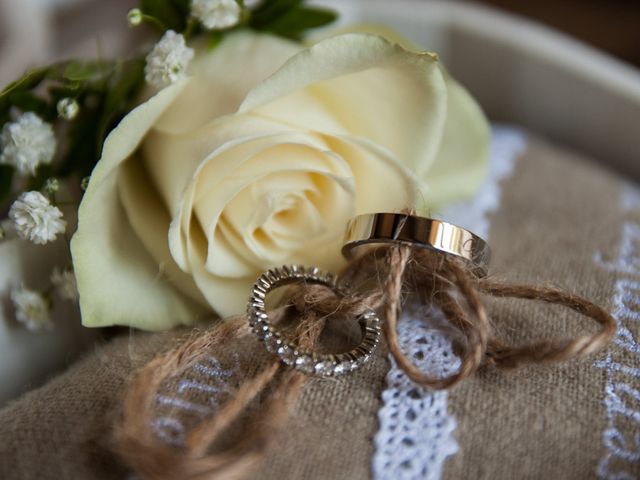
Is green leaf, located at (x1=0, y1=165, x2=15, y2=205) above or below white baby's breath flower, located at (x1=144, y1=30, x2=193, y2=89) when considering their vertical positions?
below

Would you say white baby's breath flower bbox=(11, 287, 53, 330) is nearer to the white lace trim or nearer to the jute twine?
the jute twine

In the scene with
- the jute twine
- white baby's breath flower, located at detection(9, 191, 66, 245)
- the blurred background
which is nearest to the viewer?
the jute twine

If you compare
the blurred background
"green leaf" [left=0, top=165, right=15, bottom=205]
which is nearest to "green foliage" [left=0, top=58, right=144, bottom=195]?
"green leaf" [left=0, top=165, right=15, bottom=205]

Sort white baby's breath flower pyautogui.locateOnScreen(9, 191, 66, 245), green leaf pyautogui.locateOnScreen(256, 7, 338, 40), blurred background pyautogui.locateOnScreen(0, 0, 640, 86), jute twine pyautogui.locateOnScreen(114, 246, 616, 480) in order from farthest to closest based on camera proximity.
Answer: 1. blurred background pyautogui.locateOnScreen(0, 0, 640, 86)
2. green leaf pyautogui.locateOnScreen(256, 7, 338, 40)
3. white baby's breath flower pyautogui.locateOnScreen(9, 191, 66, 245)
4. jute twine pyautogui.locateOnScreen(114, 246, 616, 480)

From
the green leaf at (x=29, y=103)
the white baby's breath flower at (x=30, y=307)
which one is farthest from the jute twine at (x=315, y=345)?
the green leaf at (x=29, y=103)

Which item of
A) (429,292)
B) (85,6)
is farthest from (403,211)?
(85,6)

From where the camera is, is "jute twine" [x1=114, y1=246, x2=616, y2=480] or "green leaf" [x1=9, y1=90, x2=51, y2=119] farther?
"green leaf" [x1=9, y1=90, x2=51, y2=119]

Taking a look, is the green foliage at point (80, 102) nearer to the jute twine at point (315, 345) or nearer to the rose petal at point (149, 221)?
the rose petal at point (149, 221)

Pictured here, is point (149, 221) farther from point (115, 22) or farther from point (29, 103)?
point (115, 22)
